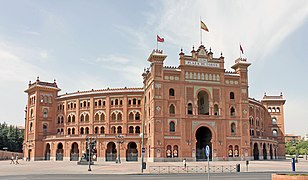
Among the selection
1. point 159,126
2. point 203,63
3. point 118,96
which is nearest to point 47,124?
point 118,96

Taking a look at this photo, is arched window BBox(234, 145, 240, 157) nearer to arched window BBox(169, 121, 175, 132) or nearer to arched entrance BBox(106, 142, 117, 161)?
arched window BBox(169, 121, 175, 132)

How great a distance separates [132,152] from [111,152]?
197 inches

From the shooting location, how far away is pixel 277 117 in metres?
101

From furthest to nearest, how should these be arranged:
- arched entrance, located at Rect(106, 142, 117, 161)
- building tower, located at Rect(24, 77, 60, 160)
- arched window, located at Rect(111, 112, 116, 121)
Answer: building tower, located at Rect(24, 77, 60, 160)
arched window, located at Rect(111, 112, 116, 121)
arched entrance, located at Rect(106, 142, 117, 161)

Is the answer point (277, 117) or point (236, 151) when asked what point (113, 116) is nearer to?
point (236, 151)

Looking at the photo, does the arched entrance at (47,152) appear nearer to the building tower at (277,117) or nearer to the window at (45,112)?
the window at (45,112)

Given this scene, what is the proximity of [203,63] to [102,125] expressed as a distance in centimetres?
3040

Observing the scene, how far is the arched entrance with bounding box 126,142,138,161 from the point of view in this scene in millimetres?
74438

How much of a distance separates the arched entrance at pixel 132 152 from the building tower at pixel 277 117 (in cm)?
4398

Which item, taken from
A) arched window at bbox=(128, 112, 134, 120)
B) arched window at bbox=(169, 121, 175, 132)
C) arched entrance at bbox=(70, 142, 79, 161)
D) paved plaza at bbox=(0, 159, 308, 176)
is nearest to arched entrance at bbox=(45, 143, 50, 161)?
arched entrance at bbox=(70, 142, 79, 161)

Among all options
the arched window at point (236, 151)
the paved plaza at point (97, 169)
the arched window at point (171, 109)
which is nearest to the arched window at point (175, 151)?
the arched window at point (171, 109)

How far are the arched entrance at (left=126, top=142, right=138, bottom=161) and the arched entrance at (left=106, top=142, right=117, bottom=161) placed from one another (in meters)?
2.91

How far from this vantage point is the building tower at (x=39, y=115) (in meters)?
86.6

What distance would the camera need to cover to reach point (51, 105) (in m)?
90.9
